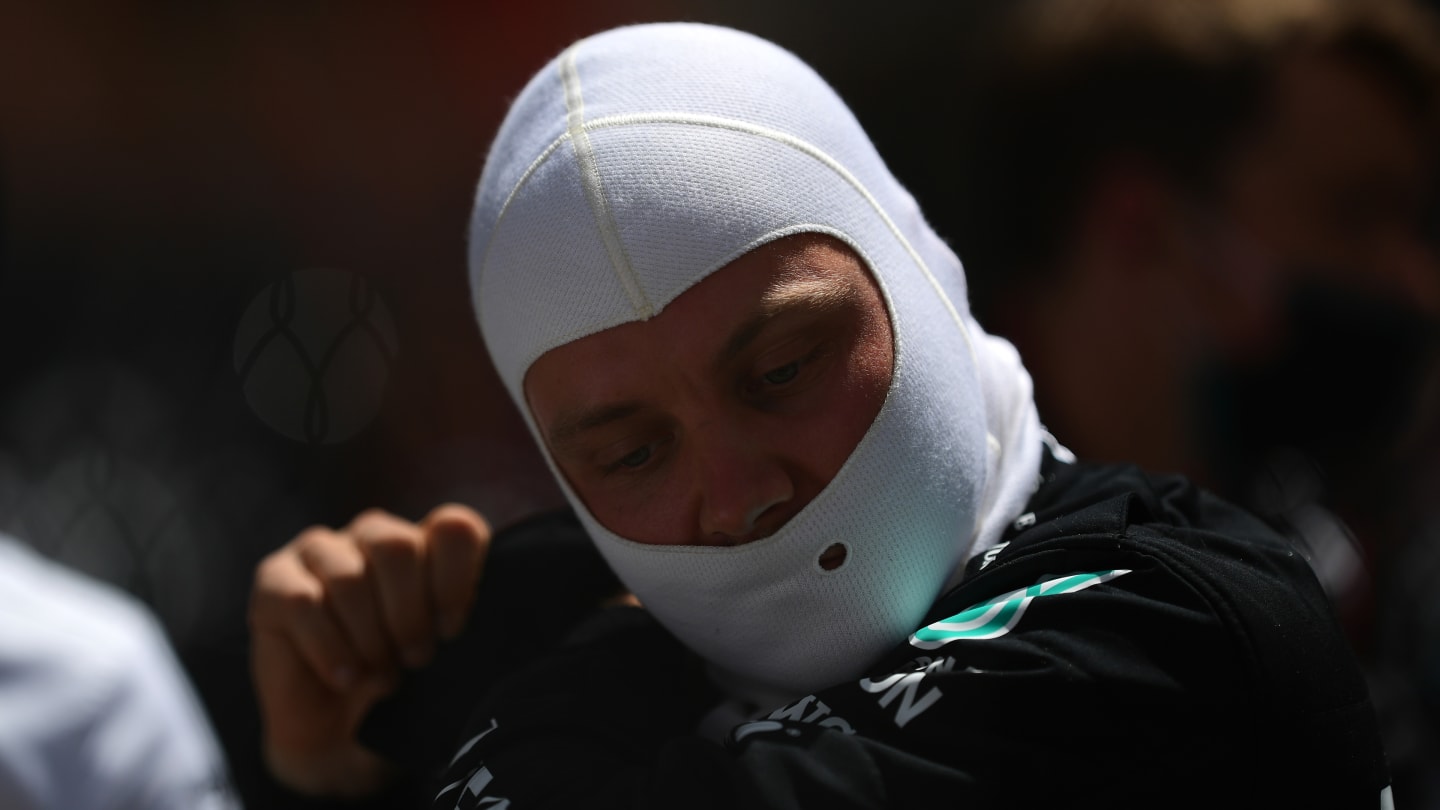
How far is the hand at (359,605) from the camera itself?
180 centimetres

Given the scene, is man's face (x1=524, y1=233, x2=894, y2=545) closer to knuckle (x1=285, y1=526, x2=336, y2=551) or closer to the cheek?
the cheek

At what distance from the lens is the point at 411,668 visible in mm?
1826

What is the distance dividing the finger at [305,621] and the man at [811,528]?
0.24 meters

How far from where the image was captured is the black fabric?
3.88 ft

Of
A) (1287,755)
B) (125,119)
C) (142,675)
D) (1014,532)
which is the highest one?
(125,119)

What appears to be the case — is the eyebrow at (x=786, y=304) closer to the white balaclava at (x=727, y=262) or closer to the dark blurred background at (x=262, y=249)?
the white balaclava at (x=727, y=262)

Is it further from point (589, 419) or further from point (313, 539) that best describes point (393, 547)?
point (589, 419)

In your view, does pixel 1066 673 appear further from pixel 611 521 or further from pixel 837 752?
pixel 611 521

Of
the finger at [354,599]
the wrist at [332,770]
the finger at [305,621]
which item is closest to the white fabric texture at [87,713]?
the wrist at [332,770]

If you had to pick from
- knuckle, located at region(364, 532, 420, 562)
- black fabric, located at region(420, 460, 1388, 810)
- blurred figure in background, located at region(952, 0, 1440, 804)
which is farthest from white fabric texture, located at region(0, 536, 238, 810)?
blurred figure in background, located at region(952, 0, 1440, 804)

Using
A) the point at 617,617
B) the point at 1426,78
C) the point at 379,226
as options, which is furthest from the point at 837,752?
the point at 379,226

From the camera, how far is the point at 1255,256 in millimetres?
2914

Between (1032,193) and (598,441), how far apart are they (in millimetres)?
2067

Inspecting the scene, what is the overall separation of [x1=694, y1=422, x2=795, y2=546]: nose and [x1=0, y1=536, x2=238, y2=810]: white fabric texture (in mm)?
1127
